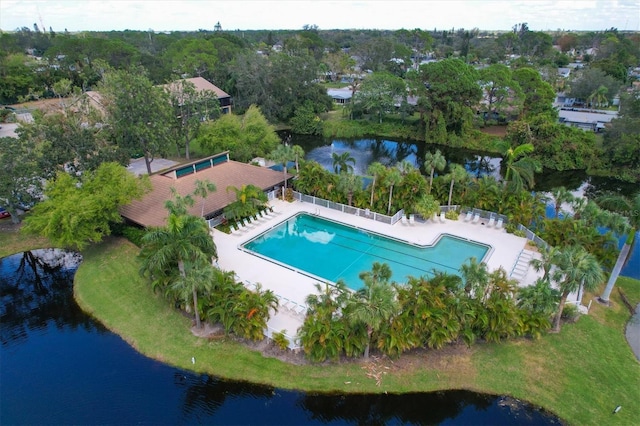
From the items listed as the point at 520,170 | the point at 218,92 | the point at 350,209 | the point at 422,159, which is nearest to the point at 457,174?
the point at 520,170

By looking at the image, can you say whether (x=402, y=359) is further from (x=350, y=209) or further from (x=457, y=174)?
(x=457, y=174)

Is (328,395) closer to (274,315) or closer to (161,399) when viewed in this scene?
(274,315)

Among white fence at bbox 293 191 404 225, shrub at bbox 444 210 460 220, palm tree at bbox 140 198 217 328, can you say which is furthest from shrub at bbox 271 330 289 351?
shrub at bbox 444 210 460 220

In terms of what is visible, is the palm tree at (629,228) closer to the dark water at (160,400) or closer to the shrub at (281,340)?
the dark water at (160,400)

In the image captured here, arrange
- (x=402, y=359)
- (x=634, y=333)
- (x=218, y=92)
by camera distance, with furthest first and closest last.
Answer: (x=218, y=92) < (x=634, y=333) < (x=402, y=359)

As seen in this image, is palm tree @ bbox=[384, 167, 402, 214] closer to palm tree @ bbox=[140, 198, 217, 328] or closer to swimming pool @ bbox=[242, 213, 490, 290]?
swimming pool @ bbox=[242, 213, 490, 290]
